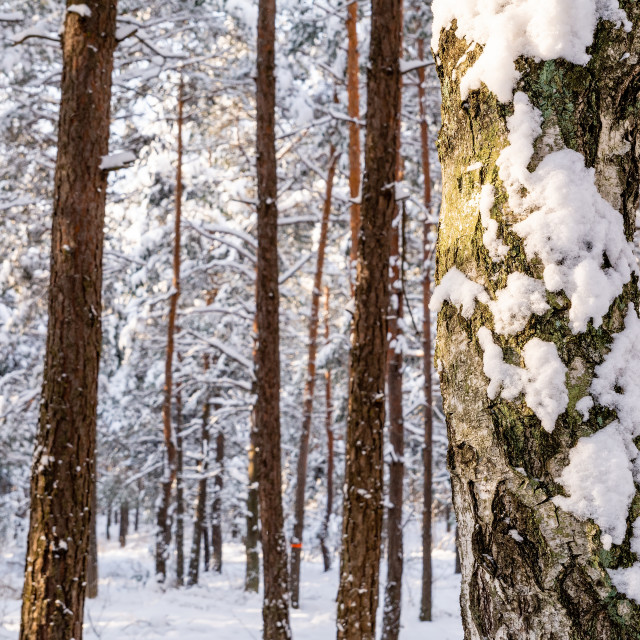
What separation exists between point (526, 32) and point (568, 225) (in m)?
0.36

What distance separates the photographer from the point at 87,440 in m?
4.41

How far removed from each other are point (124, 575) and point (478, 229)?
77.5 feet

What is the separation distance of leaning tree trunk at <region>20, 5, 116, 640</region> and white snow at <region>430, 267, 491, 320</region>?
12.5 ft

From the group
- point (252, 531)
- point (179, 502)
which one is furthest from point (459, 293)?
point (179, 502)

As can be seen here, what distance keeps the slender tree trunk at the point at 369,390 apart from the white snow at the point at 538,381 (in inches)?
164

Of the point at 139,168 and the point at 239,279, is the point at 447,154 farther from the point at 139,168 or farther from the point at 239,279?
the point at 239,279

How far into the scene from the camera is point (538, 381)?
3.31 feet

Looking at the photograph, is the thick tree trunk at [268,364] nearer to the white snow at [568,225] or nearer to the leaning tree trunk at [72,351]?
the leaning tree trunk at [72,351]

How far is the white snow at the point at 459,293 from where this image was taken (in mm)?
1118

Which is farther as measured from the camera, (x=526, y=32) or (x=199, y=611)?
(x=199, y=611)

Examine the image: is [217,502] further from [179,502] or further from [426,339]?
[426,339]

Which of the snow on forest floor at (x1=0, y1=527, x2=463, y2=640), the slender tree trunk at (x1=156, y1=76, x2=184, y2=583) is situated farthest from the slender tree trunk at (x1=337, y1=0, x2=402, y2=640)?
the slender tree trunk at (x1=156, y1=76, x2=184, y2=583)

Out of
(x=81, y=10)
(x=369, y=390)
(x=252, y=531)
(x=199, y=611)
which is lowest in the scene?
(x=199, y=611)

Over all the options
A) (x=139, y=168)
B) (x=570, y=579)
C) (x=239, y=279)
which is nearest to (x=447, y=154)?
(x=570, y=579)
